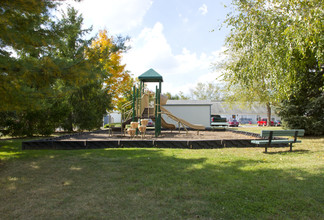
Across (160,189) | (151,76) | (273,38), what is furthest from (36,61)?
(273,38)

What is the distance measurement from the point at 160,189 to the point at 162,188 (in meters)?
0.06

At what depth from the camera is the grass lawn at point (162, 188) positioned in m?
3.06

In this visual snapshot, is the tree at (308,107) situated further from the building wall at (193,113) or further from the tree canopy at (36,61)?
the tree canopy at (36,61)

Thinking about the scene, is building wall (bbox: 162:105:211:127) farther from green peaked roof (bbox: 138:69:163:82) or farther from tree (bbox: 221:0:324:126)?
tree (bbox: 221:0:324:126)

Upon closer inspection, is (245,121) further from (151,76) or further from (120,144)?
(120,144)

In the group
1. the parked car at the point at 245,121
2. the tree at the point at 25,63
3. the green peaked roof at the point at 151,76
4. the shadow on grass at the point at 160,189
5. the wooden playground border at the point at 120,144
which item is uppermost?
the green peaked roof at the point at 151,76

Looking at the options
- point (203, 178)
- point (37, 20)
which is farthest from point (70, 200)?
point (37, 20)

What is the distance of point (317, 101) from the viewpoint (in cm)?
1312

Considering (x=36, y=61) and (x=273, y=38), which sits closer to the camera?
(x=36, y=61)

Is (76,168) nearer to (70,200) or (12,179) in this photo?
(12,179)

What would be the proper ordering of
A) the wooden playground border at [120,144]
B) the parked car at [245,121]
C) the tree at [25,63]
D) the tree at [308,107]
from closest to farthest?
the tree at [25,63]
the wooden playground border at [120,144]
the tree at [308,107]
the parked car at [245,121]

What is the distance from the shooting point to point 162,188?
13.0ft

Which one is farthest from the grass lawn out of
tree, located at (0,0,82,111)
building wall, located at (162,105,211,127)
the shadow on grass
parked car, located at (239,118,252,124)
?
parked car, located at (239,118,252,124)

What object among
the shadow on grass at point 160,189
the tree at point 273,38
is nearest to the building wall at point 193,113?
the tree at point 273,38
